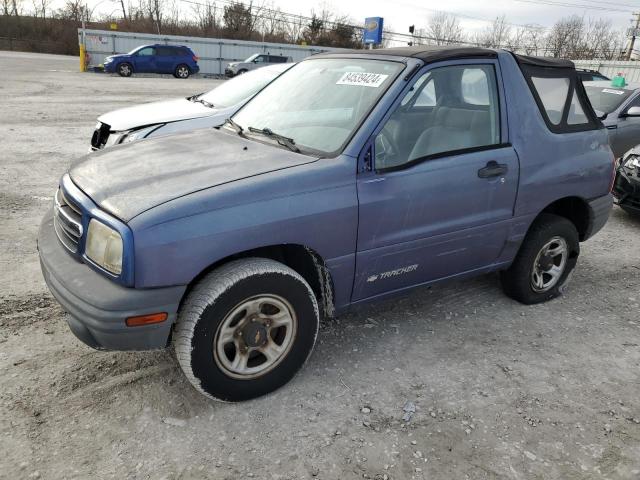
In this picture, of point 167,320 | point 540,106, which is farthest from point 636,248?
point 167,320

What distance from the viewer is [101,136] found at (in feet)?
21.6

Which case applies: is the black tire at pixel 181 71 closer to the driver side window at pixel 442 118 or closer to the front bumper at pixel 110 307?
the driver side window at pixel 442 118

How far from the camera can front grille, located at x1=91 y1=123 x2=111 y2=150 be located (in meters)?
6.52

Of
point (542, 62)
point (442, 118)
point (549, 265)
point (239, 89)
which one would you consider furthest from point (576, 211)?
point (239, 89)

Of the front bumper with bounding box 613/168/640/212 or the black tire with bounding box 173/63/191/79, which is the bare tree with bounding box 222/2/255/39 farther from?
the front bumper with bounding box 613/168/640/212

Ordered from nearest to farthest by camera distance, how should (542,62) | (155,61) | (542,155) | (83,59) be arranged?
1. (542,155)
2. (542,62)
3. (155,61)
4. (83,59)

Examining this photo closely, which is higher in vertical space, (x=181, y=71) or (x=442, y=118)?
(x=442, y=118)

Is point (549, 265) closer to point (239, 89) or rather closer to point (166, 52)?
point (239, 89)

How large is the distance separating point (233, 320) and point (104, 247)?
0.72 m

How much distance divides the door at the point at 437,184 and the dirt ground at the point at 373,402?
1.78 feet

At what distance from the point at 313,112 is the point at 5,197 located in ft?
14.7

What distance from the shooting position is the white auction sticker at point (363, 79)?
122 inches

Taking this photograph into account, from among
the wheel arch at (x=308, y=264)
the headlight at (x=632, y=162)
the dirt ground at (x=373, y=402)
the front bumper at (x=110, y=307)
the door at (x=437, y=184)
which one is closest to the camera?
the front bumper at (x=110, y=307)

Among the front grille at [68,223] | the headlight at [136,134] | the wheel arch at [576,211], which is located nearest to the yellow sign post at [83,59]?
the headlight at [136,134]
